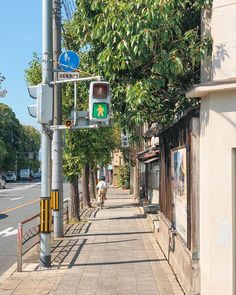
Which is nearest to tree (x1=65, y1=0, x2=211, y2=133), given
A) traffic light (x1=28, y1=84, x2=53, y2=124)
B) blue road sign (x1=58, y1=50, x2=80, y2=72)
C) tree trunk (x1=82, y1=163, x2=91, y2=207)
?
traffic light (x1=28, y1=84, x2=53, y2=124)

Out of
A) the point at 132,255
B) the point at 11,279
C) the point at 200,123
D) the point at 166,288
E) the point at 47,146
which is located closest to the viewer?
the point at 200,123

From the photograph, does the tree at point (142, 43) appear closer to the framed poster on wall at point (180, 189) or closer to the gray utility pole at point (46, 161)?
the framed poster on wall at point (180, 189)

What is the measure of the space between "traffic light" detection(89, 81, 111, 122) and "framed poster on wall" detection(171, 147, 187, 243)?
1.51 metres

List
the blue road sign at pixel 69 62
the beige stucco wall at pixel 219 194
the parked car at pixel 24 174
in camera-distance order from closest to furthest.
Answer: the beige stucco wall at pixel 219 194
the blue road sign at pixel 69 62
the parked car at pixel 24 174

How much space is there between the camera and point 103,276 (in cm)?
969

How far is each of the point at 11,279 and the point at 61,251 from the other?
3173 millimetres

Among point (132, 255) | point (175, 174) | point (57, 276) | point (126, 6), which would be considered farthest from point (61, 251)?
point (126, 6)

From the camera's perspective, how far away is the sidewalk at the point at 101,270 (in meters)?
8.72

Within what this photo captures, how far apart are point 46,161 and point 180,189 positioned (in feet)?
9.63

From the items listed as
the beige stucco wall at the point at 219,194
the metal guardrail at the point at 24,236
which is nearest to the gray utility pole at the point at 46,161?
the metal guardrail at the point at 24,236

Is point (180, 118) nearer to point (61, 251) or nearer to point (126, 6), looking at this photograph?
point (126, 6)

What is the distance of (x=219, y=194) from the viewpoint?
281 inches

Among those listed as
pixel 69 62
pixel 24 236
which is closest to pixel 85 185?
pixel 24 236

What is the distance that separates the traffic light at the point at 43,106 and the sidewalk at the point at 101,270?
3.02m
